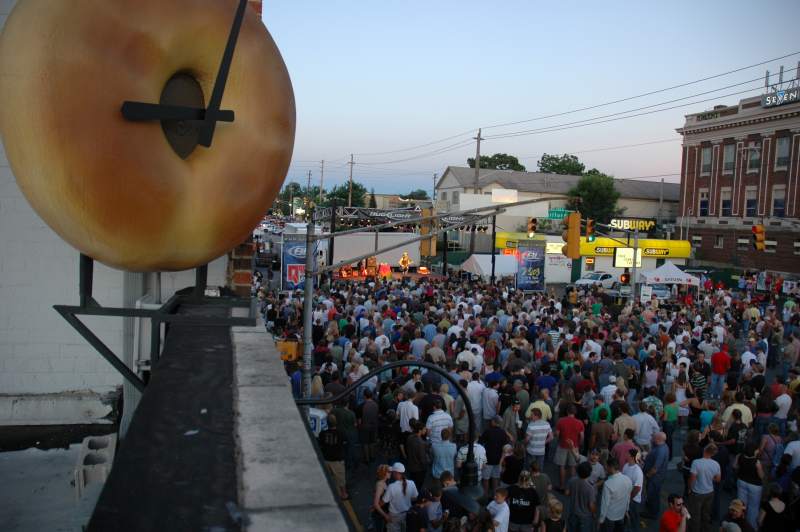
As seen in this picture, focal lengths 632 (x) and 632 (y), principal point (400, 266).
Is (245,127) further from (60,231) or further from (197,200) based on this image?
(60,231)

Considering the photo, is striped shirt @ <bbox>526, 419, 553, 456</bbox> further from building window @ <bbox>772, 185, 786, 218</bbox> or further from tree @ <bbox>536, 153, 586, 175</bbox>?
tree @ <bbox>536, 153, 586, 175</bbox>

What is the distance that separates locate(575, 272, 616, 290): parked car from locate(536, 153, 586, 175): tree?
222 feet

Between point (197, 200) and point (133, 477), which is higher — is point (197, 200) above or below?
above

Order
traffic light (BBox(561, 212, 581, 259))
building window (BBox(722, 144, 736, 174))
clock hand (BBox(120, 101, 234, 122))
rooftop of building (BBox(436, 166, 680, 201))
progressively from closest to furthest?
clock hand (BBox(120, 101, 234, 122)) → traffic light (BBox(561, 212, 581, 259)) → building window (BBox(722, 144, 736, 174)) → rooftop of building (BBox(436, 166, 680, 201))

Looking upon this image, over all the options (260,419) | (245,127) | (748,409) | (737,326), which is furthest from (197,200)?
(737,326)

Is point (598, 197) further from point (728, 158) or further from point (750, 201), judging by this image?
point (750, 201)

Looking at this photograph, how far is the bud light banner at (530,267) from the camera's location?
30.0 m

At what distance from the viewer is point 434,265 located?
42.9m

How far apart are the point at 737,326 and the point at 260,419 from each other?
73.4ft

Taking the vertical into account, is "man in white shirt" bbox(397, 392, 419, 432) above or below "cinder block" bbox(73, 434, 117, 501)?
below

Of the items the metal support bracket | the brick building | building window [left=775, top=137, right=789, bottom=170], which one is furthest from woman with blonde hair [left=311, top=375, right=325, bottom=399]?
building window [left=775, top=137, right=789, bottom=170]

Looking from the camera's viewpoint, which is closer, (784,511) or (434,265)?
(784,511)

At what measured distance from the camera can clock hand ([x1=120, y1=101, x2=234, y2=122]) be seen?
3.40 m

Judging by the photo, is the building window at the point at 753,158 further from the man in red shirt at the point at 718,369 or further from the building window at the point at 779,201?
the man in red shirt at the point at 718,369
